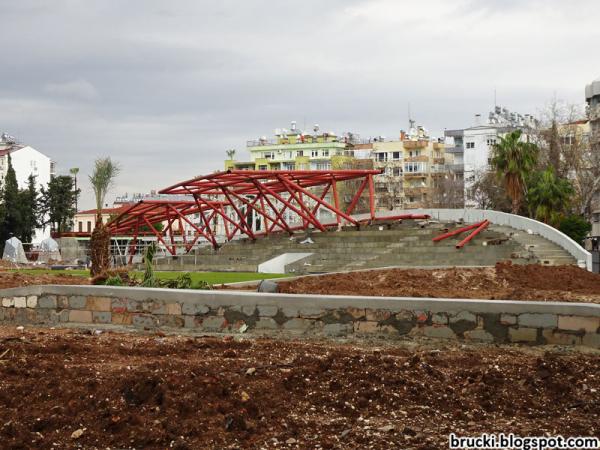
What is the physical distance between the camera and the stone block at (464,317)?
11.4 m

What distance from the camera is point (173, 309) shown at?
1332cm

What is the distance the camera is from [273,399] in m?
7.97

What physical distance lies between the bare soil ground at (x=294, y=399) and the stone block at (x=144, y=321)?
3.10 m

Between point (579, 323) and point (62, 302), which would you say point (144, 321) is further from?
point (579, 323)

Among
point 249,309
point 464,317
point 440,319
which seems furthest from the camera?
point 249,309

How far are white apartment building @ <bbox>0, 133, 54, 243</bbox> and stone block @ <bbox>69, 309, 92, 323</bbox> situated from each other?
293 feet

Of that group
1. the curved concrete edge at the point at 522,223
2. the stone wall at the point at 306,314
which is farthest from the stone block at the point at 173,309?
the curved concrete edge at the point at 522,223

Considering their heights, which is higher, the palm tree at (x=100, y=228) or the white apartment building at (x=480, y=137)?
the white apartment building at (x=480, y=137)

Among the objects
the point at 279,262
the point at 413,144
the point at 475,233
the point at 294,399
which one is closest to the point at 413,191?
the point at 413,144

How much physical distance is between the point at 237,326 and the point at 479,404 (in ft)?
18.4

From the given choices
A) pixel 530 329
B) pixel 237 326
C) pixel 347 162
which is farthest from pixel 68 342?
pixel 347 162

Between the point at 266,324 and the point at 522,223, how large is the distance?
28.7 metres

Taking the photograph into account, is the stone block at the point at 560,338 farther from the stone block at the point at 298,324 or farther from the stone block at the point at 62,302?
Result: the stone block at the point at 62,302

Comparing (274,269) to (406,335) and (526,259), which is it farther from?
(406,335)
